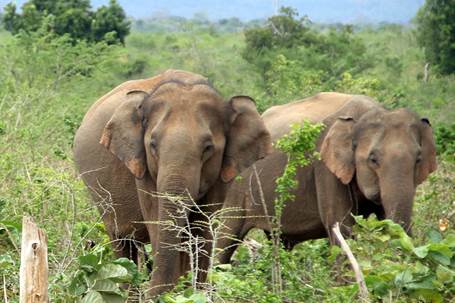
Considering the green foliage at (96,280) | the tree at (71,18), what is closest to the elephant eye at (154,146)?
the green foliage at (96,280)

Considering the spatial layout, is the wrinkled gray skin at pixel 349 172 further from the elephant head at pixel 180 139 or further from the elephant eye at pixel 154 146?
the elephant eye at pixel 154 146

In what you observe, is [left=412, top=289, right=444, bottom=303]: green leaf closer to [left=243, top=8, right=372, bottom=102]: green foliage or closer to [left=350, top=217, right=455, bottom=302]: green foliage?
[left=350, top=217, right=455, bottom=302]: green foliage

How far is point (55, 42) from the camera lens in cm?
2178

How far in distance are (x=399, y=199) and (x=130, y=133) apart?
2.23 m

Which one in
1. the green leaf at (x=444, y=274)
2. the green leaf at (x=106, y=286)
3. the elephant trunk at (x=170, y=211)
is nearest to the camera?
the green leaf at (x=106, y=286)

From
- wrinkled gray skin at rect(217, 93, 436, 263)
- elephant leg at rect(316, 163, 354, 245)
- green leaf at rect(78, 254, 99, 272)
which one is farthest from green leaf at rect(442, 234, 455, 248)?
elephant leg at rect(316, 163, 354, 245)

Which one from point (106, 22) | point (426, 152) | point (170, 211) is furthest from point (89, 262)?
point (106, 22)

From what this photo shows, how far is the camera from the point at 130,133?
31.7ft

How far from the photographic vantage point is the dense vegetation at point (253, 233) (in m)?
8.12

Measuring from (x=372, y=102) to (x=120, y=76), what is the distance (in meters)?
15.4

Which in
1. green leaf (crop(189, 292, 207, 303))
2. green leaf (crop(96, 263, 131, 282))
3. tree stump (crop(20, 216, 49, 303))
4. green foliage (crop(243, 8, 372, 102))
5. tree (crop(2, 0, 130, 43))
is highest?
tree stump (crop(20, 216, 49, 303))

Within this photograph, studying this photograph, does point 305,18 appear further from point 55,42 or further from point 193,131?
point 193,131

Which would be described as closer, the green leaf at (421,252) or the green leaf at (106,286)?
the green leaf at (106,286)

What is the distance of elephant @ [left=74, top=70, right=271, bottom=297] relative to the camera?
29.8ft
